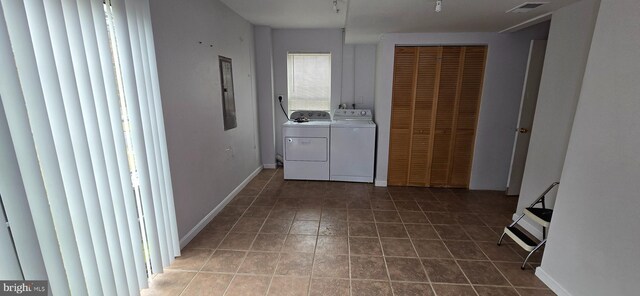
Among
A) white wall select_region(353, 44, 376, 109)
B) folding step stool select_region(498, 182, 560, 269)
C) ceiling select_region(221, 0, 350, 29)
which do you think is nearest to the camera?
folding step stool select_region(498, 182, 560, 269)

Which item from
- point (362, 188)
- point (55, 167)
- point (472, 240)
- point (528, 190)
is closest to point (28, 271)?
point (55, 167)

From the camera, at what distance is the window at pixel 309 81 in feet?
15.5

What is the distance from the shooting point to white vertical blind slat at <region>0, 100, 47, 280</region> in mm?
1033

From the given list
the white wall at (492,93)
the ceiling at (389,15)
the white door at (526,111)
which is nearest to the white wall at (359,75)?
the ceiling at (389,15)

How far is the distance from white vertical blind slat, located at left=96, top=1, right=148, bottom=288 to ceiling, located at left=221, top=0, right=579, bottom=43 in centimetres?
179

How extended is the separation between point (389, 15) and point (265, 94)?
8.58 feet

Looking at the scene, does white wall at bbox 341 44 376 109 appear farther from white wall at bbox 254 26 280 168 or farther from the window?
white wall at bbox 254 26 280 168

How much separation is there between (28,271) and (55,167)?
45 centimetres

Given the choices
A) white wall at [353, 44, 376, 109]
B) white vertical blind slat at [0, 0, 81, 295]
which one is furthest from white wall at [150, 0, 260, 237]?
white wall at [353, 44, 376, 109]

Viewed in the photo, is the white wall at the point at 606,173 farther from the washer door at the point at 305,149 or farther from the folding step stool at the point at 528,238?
the washer door at the point at 305,149

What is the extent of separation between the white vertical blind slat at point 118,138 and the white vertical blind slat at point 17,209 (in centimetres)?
48

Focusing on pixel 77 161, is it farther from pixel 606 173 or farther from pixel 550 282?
pixel 550 282

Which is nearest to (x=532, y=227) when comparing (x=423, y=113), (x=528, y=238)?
(x=528, y=238)

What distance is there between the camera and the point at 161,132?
1953 millimetres
